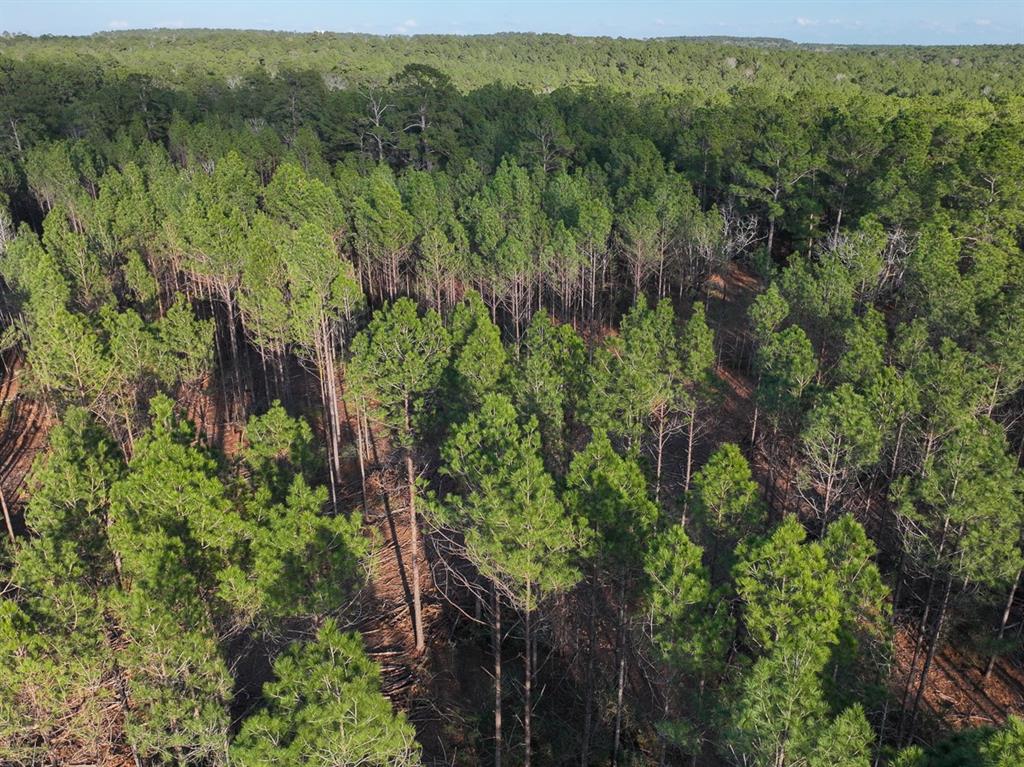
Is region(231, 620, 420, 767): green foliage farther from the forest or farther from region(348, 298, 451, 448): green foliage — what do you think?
region(348, 298, 451, 448): green foliage

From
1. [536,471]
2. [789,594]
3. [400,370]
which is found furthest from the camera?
[400,370]

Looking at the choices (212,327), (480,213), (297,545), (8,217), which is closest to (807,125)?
(480,213)

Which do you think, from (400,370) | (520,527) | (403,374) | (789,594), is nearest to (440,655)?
(403,374)

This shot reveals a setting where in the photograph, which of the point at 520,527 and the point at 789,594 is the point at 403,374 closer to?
the point at 520,527

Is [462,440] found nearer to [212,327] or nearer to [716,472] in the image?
[716,472]

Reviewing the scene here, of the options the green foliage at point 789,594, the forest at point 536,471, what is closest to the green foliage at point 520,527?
the forest at point 536,471

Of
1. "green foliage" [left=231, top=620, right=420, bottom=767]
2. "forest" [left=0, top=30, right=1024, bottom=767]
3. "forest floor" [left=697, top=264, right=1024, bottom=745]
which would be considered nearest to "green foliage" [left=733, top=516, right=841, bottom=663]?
"forest" [left=0, top=30, right=1024, bottom=767]

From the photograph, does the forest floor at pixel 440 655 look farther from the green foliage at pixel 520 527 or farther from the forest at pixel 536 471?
the green foliage at pixel 520 527

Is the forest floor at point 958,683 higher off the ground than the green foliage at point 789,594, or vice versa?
the green foliage at point 789,594
